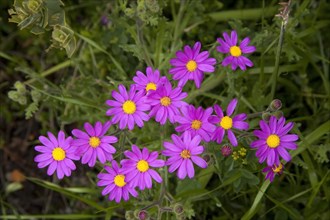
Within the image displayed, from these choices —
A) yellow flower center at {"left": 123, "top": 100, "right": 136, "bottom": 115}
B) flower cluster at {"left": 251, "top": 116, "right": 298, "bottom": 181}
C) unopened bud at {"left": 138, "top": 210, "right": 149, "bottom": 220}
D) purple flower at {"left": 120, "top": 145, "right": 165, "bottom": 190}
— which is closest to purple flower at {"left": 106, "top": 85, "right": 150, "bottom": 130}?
yellow flower center at {"left": 123, "top": 100, "right": 136, "bottom": 115}

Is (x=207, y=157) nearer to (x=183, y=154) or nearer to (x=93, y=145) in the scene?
(x=183, y=154)

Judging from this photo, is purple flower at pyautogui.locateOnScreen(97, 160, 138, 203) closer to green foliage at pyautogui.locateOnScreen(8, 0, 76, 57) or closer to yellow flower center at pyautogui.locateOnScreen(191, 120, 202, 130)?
yellow flower center at pyautogui.locateOnScreen(191, 120, 202, 130)

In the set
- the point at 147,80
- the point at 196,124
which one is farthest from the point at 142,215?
the point at 147,80

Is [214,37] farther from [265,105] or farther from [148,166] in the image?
[148,166]

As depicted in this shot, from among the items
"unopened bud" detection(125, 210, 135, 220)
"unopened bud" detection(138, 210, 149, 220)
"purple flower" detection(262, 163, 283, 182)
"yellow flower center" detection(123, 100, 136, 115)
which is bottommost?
"unopened bud" detection(125, 210, 135, 220)

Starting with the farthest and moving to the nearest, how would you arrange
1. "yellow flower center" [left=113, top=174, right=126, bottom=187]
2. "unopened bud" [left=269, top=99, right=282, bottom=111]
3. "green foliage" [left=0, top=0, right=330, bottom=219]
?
"green foliage" [left=0, top=0, right=330, bottom=219], "yellow flower center" [left=113, top=174, right=126, bottom=187], "unopened bud" [left=269, top=99, right=282, bottom=111]

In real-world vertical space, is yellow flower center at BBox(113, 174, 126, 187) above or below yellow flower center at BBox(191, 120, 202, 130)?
below

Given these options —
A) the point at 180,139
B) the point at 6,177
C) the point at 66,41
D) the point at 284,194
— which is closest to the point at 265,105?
the point at 284,194
